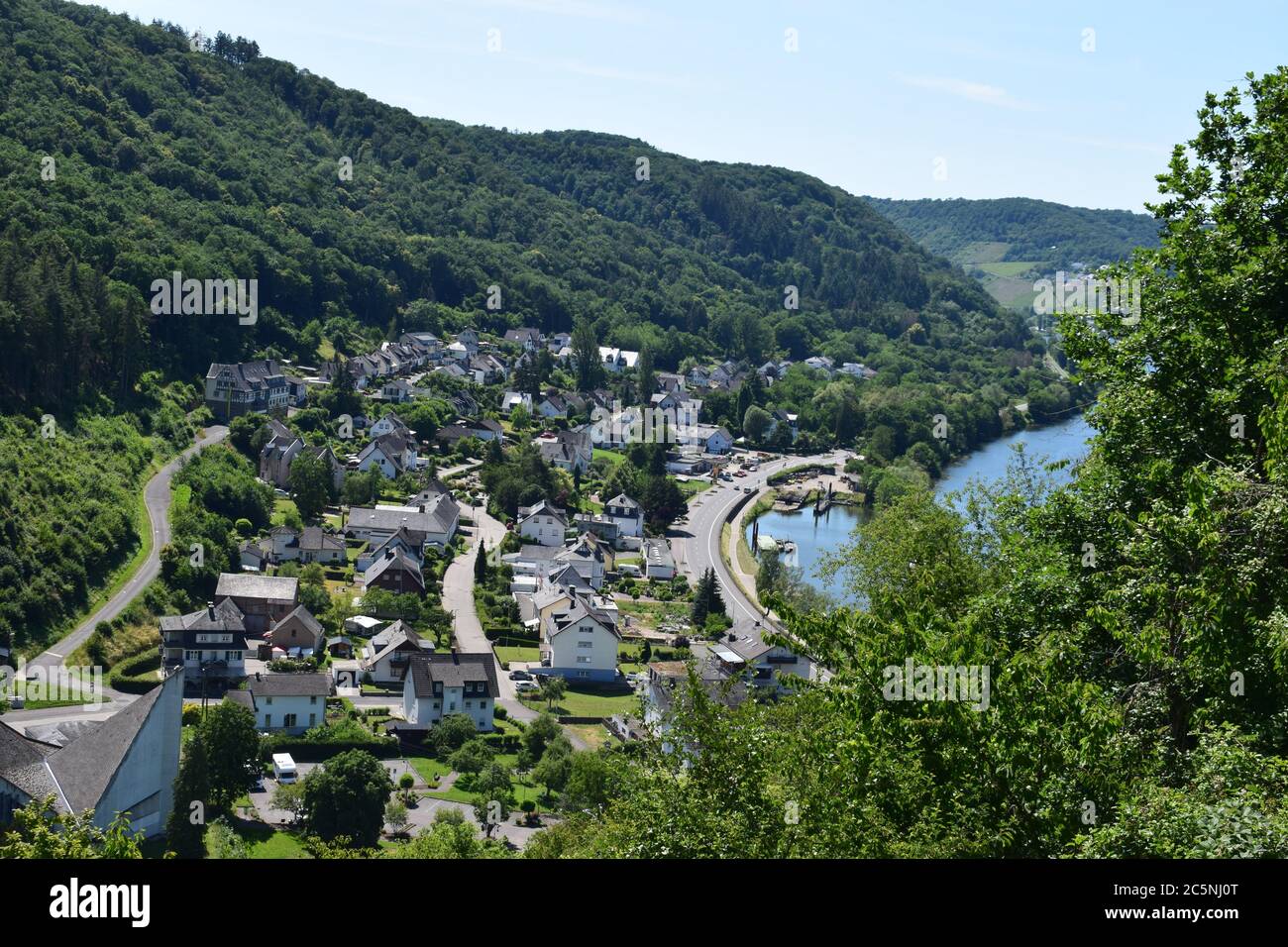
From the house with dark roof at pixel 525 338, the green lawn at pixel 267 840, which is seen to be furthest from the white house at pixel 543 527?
the house with dark roof at pixel 525 338

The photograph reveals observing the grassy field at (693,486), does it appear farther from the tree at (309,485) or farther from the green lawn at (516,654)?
the green lawn at (516,654)

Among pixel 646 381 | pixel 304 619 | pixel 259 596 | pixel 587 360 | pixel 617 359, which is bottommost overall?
pixel 304 619

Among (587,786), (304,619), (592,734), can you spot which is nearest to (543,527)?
(304,619)

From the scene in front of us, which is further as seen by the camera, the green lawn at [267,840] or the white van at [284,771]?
the white van at [284,771]

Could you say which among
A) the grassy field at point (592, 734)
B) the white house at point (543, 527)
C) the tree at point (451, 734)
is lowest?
the grassy field at point (592, 734)

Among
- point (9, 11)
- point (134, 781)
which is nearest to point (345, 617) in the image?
point (134, 781)

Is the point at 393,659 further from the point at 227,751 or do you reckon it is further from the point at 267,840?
the point at 267,840
